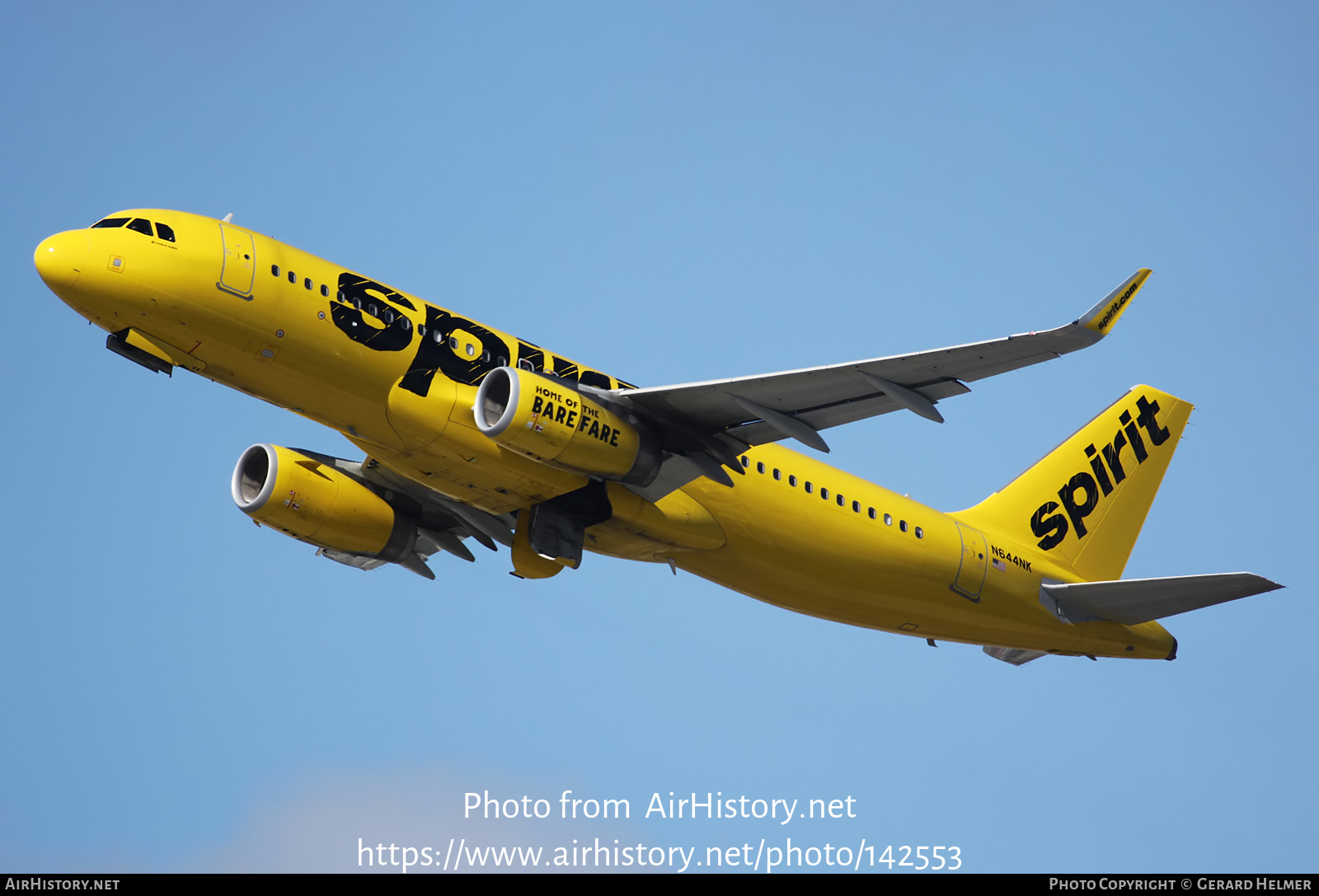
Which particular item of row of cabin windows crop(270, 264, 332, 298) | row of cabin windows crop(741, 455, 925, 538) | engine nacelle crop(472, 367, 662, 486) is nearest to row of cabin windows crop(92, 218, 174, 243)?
row of cabin windows crop(270, 264, 332, 298)

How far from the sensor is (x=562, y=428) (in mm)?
25703

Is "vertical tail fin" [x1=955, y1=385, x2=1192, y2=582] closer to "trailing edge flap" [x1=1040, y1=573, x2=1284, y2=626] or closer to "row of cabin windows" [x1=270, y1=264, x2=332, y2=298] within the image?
"trailing edge flap" [x1=1040, y1=573, x2=1284, y2=626]

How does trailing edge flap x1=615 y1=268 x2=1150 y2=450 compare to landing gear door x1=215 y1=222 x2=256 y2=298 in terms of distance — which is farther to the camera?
landing gear door x1=215 y1=222 x2=256 y2=298

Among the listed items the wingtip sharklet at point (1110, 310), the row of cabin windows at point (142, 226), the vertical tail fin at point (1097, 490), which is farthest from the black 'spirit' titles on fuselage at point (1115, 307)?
the row of cabin windows at point (142, 226)

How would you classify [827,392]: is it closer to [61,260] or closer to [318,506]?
[318,506]

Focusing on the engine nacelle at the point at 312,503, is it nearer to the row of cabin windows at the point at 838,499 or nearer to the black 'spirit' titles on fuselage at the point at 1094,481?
the row of cabin windows at the point at 838,499

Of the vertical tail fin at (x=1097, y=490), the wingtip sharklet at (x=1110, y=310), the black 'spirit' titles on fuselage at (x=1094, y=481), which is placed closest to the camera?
the wingtip sharklet at (x=1110, y=310)

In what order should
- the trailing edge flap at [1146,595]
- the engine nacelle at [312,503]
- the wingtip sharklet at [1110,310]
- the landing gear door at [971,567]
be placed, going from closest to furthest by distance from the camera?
the wingtip sharklet at [1110,310]
the trailing edge flap at [1146,595]
the engine nacelle at [312,503]
the landing gear door at [971,567]

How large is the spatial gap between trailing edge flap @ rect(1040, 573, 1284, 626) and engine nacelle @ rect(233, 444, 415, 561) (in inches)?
621

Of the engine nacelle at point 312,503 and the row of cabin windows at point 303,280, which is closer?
the row of cabin windows at point 303,280

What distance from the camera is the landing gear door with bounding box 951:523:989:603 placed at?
31828 mm

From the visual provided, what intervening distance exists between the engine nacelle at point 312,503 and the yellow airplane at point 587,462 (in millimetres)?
47

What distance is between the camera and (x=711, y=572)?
29.6m

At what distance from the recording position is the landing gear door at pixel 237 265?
81.6 feet
